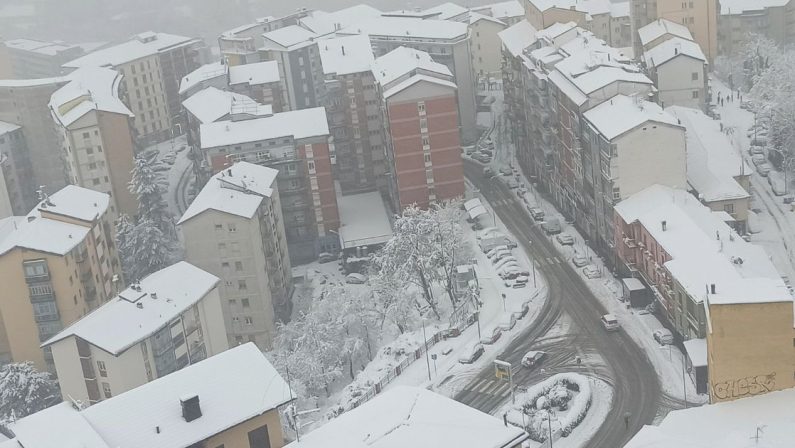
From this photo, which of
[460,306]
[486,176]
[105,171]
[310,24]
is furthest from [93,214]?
[310,24]

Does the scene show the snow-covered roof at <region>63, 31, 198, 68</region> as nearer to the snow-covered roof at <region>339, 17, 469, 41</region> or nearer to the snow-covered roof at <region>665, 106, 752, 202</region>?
the snow-covered roof at <region>339, 17, 469, 41</region>

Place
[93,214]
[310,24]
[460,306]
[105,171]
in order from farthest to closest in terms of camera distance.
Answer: [310,24]
[105,171]
[93,214]
[460,306]

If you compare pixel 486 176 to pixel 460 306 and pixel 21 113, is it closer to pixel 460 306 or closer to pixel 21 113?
pixel 460 306

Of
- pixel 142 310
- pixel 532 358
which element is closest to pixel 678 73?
pixel 532 358

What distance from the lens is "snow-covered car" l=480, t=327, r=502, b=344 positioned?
68125mm

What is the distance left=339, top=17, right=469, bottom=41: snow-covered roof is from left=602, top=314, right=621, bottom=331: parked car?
52.2 metres

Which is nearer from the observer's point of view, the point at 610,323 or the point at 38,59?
the point at 610,323

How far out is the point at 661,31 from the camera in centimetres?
11131

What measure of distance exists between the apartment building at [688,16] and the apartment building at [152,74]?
58.6 m

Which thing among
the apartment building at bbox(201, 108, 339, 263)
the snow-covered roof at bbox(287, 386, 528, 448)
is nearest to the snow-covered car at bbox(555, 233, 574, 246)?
the apartment building at bbox(201, 108, 339, 263)

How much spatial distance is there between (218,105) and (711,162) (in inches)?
1885

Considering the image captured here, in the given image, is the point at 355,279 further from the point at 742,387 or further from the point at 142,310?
the point at 742,387

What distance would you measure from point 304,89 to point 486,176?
29519 millimetres

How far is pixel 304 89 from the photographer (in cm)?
12481
